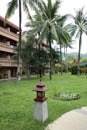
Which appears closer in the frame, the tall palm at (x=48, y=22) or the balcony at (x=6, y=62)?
the tall palm at (x=48, y=22)

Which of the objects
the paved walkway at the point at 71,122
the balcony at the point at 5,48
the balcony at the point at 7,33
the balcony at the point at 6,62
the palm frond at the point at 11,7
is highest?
the palm frond at the point at 11,7

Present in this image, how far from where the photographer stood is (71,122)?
7727 mm

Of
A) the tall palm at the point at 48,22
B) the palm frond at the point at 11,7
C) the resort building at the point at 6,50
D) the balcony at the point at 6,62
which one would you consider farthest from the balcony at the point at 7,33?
the palm frond at the point at 11,7

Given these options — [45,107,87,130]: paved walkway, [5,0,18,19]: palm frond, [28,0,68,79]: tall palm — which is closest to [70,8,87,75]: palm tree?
[28,0,68,79]: tall palm

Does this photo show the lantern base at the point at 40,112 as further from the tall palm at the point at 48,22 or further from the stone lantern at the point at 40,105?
the tall palm at the point at 48,22

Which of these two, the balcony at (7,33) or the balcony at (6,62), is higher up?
the balcony at (7,33)

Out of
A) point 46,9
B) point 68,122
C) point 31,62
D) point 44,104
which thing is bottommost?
point 68,122

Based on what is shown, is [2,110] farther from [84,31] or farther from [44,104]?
[84,31]

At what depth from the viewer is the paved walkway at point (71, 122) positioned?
7203mm

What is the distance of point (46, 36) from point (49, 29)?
1080 mm

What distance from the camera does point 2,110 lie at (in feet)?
30.8

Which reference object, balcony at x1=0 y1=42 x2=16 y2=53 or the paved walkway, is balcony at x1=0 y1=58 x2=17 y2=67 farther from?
the paved walkway

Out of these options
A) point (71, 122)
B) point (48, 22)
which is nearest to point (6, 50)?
point (48, 22)

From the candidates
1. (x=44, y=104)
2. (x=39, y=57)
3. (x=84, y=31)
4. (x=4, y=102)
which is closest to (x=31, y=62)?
(x=39, y=57)
